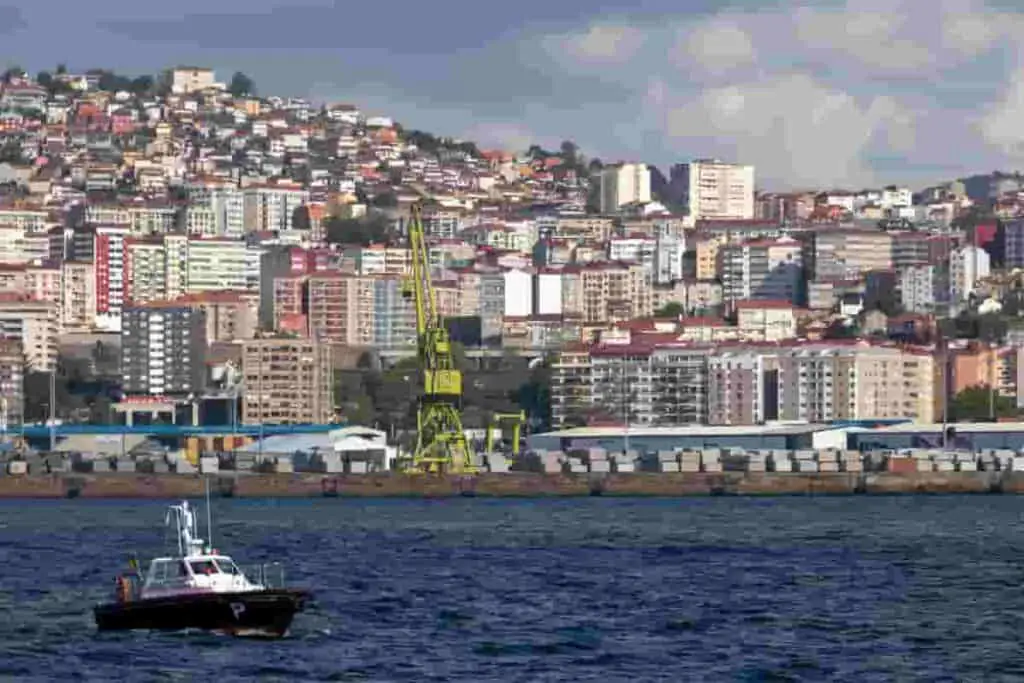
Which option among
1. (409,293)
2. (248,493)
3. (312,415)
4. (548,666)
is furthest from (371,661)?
(312,415)

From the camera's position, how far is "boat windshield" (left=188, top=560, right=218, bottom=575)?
4866 cm

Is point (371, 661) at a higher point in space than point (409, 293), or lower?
lower

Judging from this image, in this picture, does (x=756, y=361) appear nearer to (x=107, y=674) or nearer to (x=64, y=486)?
(x=64, y=486)

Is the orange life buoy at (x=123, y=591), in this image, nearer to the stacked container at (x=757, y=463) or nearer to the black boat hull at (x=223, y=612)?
the black boat hull at (x=223, y=612)

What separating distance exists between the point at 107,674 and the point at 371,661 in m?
3.59

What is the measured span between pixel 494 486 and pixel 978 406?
70366 mm

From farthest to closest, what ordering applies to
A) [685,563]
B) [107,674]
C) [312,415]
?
[312,415], [685,563], [107,674]

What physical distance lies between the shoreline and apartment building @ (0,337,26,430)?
6627cm

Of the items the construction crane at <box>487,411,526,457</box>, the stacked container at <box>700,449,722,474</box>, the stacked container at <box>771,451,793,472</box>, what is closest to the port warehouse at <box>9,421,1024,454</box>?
the construction crane at <box>487,411,526,457</box>

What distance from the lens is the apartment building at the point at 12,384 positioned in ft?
621

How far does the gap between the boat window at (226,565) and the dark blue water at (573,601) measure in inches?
49.2

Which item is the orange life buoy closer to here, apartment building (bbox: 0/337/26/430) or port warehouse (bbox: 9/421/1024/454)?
port warehouse (bbox: 9/421/1024/454)

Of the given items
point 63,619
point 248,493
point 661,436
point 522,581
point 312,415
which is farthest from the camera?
point 312,415

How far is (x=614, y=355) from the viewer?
7677 inches
